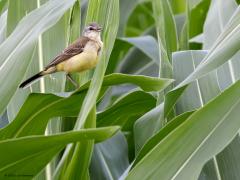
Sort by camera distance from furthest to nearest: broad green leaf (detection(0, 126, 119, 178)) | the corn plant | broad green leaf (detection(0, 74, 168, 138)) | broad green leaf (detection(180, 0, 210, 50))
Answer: broad green leaf (detection(180, 0, 210, 50))
broad green leaf (detection(0, 74, 168, 138))
the corn plant
broad green leaf (detection(0, 126, 119, 178))

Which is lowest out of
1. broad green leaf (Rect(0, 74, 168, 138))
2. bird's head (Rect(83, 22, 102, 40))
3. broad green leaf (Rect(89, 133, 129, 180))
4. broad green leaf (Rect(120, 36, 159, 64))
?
broad green leaf (Rect(89, 133, 129, 180))

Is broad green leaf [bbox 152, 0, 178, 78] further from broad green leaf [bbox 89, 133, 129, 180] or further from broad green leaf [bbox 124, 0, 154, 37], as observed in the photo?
broad green leaf [bbox 124, 0, 154, 37]

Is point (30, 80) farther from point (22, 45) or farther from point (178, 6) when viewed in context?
point (178, 6)

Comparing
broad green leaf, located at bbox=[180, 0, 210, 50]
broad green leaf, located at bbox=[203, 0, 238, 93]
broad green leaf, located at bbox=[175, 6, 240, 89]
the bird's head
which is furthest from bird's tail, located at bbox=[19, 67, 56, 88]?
broad green leaf, located at bbox=[180, 0, 210, 50]

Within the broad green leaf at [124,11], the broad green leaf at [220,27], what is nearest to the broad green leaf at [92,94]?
the broad green leaf at [220,27]

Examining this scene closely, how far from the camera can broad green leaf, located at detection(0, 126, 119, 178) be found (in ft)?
6.30

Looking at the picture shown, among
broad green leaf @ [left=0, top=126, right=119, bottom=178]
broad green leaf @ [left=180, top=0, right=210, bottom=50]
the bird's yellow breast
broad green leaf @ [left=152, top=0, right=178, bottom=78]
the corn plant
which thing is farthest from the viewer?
broad green leaf @ [left=180, top=0, right=210, bottom=50]

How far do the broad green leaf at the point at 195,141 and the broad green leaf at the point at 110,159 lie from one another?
714mm

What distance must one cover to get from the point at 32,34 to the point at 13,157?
0.56m

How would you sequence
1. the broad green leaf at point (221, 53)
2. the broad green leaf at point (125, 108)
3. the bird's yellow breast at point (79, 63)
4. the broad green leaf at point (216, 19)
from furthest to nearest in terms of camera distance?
the broad green leaf at point (216, 19) < the bird's yellow breast at point (79, 63) < the broad green leaf at point (125, 108) < the broad green leaf at point (221, 53)

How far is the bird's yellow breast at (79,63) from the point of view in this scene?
2.96 m

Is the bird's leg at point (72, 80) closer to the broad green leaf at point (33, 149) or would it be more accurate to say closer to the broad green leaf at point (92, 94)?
the broad green leaf at point (92, 94)

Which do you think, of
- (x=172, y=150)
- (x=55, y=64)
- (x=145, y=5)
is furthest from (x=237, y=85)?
(x=145, y=5)

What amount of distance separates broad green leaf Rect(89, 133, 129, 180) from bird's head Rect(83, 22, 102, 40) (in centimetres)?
45
